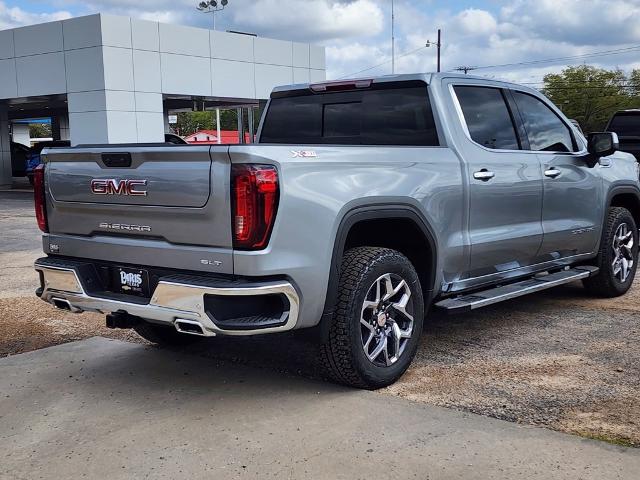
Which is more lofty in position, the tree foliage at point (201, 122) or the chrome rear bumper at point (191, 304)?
the tree foliage at point (201, 122)

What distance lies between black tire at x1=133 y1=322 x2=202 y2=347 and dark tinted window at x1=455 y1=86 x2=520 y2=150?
264 cm

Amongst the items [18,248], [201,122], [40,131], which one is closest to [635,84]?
[201,122]

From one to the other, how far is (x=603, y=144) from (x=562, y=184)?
654mm

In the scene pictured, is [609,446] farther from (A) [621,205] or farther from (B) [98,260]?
(A) [621,205]

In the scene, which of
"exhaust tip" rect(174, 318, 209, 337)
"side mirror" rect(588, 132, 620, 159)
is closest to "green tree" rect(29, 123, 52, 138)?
"side mirror" rect(588, 132, 620, 159)

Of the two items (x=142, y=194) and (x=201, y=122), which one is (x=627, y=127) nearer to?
(x=142, y=194)

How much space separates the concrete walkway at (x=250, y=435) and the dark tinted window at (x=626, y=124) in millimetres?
10843

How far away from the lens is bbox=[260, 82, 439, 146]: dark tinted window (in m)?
5.19

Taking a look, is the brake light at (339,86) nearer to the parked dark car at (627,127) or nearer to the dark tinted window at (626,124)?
the parked dark car at (627,127)

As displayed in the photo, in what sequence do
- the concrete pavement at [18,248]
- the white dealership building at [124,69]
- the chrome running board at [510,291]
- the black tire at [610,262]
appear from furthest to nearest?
the white dealership building at [124,69] < the concrete pavement at [18,248] < the black tire at [610,262] < the chrome running board at [510,291]

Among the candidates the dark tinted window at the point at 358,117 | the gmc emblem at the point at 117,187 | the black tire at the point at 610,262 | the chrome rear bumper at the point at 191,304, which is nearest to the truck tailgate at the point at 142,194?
the gmc emblem at the point at 117,187

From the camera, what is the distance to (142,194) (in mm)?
4078

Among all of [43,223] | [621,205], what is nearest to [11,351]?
[43,223]

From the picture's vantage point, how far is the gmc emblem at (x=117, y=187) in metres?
4.08
